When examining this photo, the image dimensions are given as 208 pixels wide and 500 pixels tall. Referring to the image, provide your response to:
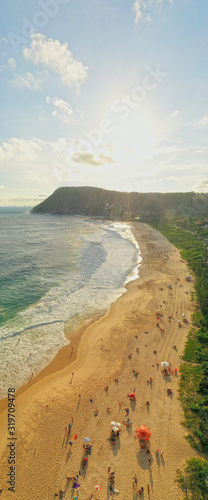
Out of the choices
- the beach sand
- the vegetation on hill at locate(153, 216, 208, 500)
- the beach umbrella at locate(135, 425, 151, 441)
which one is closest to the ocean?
the beach sand

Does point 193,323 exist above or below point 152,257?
below

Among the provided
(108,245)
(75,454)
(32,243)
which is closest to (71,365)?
(75,454)

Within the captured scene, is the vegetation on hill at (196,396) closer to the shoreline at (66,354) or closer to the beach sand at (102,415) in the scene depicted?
the beach sand at (102,415)

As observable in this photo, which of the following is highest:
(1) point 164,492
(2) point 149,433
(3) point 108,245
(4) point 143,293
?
(3) point 108,245

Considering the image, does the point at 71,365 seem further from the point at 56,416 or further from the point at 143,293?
the point at 143,293

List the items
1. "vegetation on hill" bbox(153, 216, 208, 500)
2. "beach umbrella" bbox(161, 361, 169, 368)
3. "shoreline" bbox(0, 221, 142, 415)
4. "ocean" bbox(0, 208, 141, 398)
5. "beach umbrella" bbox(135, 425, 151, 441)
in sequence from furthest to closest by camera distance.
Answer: "ocean" bbox(0, 208, 141, 398) → "beach umbrella" bbox(161, 361, 169, 368) → "shoreline" bbox(0, 221, 142, 415) → "beach umbrella" bbox(135, 425, 151, 441) → "vegetation on hill" bbox(153, 216, 208, 500)

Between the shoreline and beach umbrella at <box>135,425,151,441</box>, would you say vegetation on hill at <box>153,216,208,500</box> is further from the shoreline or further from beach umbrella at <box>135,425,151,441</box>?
the shoreline

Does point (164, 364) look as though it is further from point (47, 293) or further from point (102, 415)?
point (47, 293)
